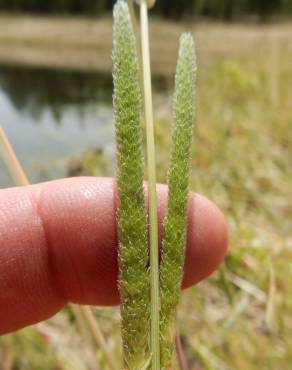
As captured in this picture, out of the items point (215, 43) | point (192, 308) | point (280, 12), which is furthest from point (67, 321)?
point (280, 12)

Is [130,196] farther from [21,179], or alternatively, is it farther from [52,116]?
[52,116]

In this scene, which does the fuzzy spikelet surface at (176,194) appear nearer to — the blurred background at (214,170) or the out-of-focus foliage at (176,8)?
the blurred background at (214,170)

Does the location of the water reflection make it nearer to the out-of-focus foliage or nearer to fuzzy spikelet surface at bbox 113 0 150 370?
fuzzy spikelet surface at bbox 113 0 150 370

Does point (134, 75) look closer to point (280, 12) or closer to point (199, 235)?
point (199, 235)

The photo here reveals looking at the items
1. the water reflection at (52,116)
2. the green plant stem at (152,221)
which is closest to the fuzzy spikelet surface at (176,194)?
the green plant stem at (152,221)

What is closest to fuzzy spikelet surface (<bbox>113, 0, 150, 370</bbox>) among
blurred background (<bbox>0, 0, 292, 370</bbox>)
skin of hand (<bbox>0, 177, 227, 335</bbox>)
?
skin of hand (<bbox>0, 177, 227, 335</bbox>)

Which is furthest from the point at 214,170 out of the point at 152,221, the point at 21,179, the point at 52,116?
the point at 52,116

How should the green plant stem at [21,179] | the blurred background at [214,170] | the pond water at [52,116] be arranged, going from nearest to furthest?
the green plant stem at [21,179] < the blurred background at [214,170] < the pond water at [52,116]
